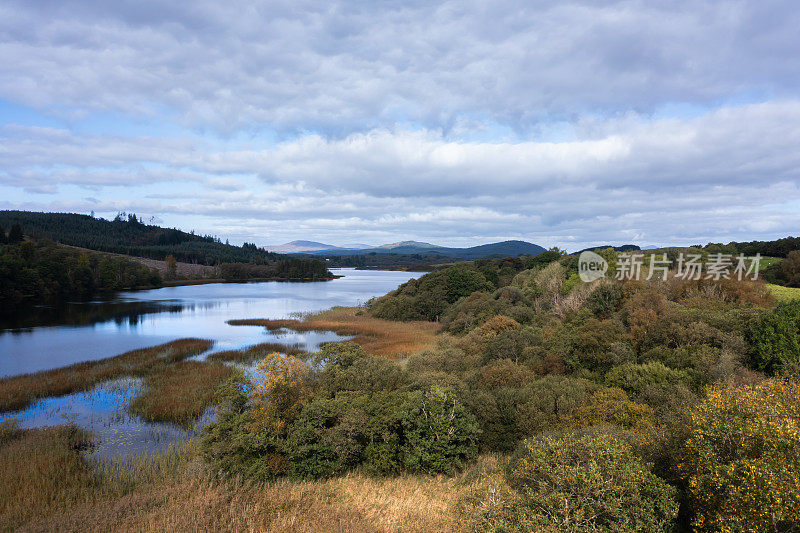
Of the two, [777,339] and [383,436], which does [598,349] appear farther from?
[383,436]

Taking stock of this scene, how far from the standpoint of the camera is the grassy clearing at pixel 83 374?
20156 millimetres

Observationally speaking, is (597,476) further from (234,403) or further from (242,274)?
(242,274)

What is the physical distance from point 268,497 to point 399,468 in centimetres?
441

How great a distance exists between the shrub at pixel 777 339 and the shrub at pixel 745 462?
10207 millimetres

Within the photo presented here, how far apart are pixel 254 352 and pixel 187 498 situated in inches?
885

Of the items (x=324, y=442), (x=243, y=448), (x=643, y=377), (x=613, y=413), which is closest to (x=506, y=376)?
(x=613, y=413)

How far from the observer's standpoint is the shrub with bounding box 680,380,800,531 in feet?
20.3

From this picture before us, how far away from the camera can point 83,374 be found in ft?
78.2

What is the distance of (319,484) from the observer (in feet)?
36.2

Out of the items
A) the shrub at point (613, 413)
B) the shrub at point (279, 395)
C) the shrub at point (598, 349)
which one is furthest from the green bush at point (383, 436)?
the shrub at point (598, 349)

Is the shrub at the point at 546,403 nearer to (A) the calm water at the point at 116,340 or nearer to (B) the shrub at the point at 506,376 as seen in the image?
(B) the shrub at the point at 506,376

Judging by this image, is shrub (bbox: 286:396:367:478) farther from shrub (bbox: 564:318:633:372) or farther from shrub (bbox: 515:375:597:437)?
shrub (bbox: 564:318:633:372)

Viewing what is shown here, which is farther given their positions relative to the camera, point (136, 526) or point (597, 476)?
point (136, 526)

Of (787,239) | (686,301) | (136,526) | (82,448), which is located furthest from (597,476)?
(787,239)
